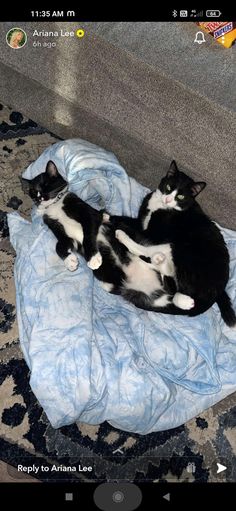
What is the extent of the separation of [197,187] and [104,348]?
1178mm

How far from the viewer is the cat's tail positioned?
2.74 metres

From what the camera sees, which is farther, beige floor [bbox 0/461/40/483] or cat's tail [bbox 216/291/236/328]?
cat's tail [bbox 216/291/236/328]

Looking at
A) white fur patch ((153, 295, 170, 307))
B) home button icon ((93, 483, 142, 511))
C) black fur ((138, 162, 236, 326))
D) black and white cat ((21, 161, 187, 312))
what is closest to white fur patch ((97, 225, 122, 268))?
black and white cat ((21, 161, 187, 312))

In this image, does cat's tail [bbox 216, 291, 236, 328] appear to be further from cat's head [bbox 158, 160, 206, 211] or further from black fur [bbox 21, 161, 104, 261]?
black fur [bbox 21, 161, 104, 261]

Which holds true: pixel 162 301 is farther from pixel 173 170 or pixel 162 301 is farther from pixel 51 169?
pixel 51 169

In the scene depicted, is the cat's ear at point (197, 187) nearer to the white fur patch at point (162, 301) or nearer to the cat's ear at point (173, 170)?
the cat's ear at point (173, 170)

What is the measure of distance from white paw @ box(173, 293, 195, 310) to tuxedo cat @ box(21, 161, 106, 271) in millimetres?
561

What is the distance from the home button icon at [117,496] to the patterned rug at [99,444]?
527 mm

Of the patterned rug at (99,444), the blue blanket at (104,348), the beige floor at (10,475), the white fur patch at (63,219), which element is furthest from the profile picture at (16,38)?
the beige floor at (10,475)

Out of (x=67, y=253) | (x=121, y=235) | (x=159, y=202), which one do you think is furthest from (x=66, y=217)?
(x=159, y=202)

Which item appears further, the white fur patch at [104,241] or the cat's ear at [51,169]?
the cat's ear at [51,169]

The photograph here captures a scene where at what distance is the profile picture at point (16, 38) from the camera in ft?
10.1
